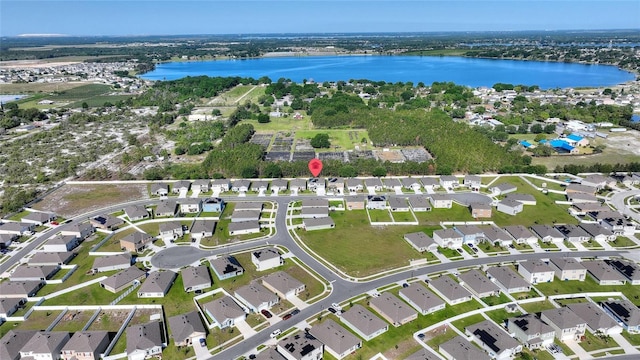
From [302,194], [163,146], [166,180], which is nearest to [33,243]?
[166,180]

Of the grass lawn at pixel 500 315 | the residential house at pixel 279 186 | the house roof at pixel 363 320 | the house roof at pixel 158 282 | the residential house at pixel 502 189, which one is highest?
the residential house at pixel 279 186

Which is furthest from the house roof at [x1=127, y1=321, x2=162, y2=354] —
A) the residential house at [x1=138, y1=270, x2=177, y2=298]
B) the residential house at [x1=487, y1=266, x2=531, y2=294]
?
the residential house at [x1=487, y1=266, x2=531, y2=294]

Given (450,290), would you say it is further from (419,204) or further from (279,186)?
(279,186)

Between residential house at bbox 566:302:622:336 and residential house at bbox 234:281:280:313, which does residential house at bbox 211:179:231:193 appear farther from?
residential house at bbox 566:302:622:336

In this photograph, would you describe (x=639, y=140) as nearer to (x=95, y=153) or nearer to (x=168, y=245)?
(x=168, y=245)

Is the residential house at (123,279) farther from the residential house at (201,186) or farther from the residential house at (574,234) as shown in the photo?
the residential house at (574,234)

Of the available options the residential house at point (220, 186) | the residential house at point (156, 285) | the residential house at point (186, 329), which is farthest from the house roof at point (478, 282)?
the residential house at point (220, 186)

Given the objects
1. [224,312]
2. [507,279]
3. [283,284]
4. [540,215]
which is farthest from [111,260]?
[540,215]
